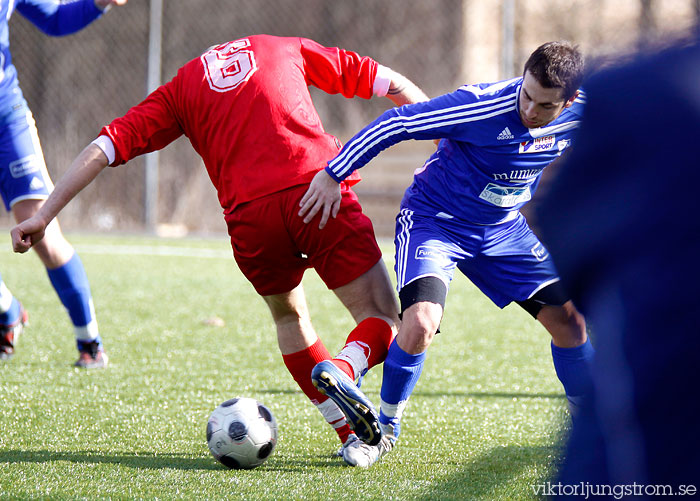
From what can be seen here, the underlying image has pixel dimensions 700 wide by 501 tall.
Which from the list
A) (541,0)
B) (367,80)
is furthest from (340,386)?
(541,0)

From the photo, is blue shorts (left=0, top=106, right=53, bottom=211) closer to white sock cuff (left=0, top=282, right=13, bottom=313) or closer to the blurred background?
white sock cuff (left=0, top=282, right=13, bottom=313)

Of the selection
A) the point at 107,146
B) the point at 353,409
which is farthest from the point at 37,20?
the point at 353,409

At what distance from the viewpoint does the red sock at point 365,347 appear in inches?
102

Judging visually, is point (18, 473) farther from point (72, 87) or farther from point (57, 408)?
point (72, 87)

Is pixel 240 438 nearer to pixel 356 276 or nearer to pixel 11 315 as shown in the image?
pixel 356 276

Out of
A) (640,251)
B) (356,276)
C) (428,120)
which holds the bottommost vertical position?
(356,276)

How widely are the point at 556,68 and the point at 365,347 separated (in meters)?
1.05

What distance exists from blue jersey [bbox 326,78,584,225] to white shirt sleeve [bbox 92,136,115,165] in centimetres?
69

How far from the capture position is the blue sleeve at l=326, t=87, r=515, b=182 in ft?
9.20

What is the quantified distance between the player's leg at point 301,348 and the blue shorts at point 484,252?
35 centimetres

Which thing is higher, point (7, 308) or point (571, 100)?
point (571, 100)

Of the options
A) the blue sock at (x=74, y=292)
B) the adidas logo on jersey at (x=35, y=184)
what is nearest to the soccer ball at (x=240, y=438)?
the blue sock at (x=74, y=292)

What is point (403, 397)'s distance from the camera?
283cm

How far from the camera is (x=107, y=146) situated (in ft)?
8.96
